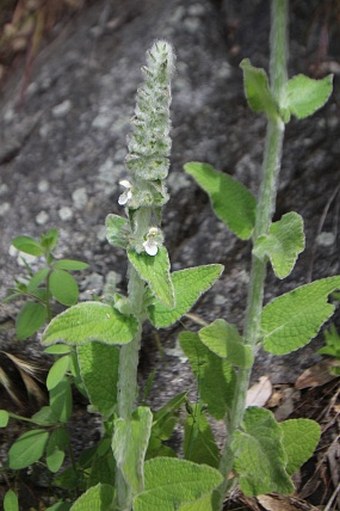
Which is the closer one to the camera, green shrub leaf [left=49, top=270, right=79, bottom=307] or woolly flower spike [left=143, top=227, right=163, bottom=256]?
woolly flower spike [left=143, top=227, right=163, bottom=256]

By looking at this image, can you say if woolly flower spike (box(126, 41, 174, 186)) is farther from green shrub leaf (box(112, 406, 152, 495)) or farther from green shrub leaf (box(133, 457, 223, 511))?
green shrub leaf (box(133, 457, 223, 511))

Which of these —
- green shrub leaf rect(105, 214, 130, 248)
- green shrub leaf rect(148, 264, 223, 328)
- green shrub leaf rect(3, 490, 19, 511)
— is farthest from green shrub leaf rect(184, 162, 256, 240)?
green shrub leaf rect(3, 490, 19, 511)

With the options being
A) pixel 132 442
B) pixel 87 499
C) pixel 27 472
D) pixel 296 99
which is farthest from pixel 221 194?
pixel 27 472

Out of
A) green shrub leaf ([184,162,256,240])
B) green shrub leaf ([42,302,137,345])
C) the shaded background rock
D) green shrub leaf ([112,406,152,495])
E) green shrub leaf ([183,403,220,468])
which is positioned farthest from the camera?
the shaded background rock

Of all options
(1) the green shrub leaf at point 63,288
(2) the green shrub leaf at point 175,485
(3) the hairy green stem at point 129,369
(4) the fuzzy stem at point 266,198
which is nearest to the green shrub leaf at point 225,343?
(4) the fuzzy stem at point 266,198

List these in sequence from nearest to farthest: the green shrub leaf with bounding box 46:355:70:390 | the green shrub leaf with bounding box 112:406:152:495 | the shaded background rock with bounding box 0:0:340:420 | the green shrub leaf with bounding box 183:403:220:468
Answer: the green shrub leaf with bounding box 112:406:152:495 → the green shrub leaf with bounding box 46:355:70:390 → the green shrub leaf with bounding box 183:403:220:468 → the shaded background rock with bounding box 0:0:340:420

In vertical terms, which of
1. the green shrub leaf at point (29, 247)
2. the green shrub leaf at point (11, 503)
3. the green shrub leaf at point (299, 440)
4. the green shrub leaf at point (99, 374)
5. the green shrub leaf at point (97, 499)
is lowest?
the green shrub leaf at point (97, 499)

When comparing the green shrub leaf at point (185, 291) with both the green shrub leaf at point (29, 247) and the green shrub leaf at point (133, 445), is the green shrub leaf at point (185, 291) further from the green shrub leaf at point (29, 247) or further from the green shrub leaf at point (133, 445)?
the green shrub leaf at point (29, 247)
